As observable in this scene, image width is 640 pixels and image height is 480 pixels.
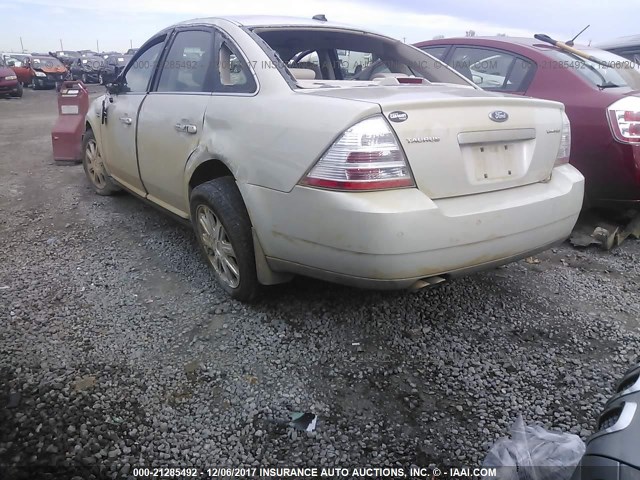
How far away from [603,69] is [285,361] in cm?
376

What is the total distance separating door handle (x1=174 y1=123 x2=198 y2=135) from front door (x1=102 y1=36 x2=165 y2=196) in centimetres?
77

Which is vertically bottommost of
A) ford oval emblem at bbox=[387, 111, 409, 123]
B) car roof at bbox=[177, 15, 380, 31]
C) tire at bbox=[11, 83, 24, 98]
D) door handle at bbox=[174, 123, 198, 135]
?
tire at bbox=[11, 83, 24, 98]

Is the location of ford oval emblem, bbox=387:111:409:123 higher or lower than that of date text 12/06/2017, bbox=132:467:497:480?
higher

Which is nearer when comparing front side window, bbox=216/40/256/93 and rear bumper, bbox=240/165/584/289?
rear bumper, bbox=240/165/584/289

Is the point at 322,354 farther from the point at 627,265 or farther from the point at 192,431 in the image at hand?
the point at 627,265

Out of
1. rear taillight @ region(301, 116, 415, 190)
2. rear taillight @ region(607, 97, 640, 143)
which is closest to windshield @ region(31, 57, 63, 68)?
rear taillight @ region(607, 97, 640, 143)

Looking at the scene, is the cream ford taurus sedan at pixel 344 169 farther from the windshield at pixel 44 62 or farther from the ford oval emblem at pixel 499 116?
the windshield at pixel 44 62

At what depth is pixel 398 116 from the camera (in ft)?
7.13

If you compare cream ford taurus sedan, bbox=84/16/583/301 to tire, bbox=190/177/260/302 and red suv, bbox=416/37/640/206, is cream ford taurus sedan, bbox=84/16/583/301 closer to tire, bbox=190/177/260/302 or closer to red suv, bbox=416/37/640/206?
tire, bbox=190/177/260/302

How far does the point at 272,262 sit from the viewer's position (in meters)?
2.59

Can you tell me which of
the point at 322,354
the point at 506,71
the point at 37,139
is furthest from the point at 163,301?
the point at 37,139

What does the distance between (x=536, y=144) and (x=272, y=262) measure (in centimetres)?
147

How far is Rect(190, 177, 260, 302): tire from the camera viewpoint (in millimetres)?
2691

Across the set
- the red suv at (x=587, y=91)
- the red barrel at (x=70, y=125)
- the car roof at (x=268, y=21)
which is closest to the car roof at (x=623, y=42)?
the red suv at (x=587, y=91)
